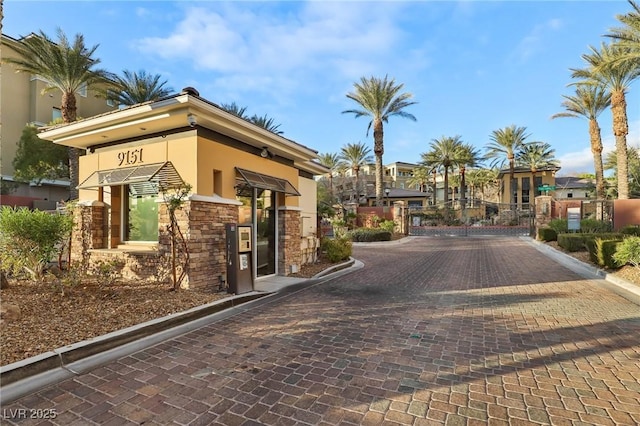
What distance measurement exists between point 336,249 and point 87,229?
24.5 feet

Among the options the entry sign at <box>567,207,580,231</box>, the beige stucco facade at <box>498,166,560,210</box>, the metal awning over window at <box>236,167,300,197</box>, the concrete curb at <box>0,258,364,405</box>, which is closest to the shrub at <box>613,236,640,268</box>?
the entry sign at <box>567,207,580,231</box>

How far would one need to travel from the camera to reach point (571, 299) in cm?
702

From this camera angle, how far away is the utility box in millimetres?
7055

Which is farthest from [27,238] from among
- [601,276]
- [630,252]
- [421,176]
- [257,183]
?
[421,176]

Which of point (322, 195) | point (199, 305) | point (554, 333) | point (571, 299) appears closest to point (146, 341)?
point (199, 305)

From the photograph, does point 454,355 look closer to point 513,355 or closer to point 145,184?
point 513,355

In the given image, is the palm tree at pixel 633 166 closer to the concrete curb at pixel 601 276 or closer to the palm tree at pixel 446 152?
the palm tree at pixel 446 152

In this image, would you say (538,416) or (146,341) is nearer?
(538,416)

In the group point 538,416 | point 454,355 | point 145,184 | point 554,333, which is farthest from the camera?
point 145,184

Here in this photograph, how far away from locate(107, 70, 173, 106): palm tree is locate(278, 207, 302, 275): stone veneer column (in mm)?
18674

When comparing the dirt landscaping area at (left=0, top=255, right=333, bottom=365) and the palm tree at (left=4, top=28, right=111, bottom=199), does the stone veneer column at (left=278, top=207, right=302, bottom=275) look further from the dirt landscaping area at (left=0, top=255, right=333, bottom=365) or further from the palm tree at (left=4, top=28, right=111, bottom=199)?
the palm tree at (left=4, top=28, right=111, bottom=199)

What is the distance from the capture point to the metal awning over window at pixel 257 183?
26.8 ft

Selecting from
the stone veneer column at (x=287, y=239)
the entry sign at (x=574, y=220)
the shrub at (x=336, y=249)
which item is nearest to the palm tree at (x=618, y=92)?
the entry sign at (x=574, y=220)

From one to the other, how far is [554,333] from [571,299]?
8.94ft
